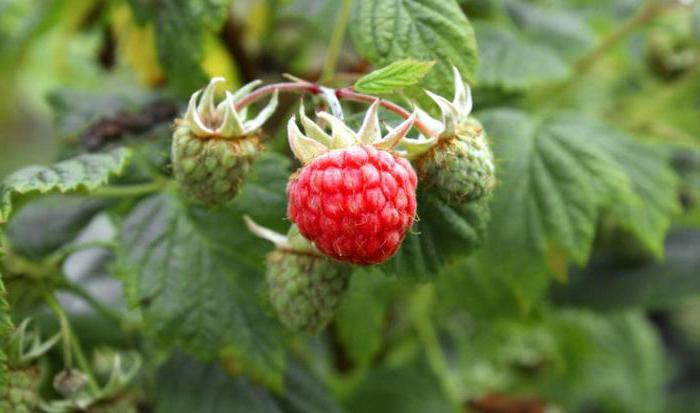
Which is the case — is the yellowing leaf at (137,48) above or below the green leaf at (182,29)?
below

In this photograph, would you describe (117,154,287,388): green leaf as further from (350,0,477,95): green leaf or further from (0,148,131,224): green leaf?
(350,0,477,95): green leaf

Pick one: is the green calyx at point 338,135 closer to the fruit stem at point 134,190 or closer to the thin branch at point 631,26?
the fruit stem at point 134,190

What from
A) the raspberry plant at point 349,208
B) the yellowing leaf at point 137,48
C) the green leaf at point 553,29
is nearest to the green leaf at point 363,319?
the raspberry plant at point 349,208

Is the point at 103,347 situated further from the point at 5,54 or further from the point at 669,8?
the point at 669,8

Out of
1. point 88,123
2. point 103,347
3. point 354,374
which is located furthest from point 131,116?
point 354,374

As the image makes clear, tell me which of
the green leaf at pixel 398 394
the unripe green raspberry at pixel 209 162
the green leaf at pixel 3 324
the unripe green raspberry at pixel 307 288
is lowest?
the green leaf at pixel 398 394

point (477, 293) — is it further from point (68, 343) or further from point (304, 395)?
point (68, 343)

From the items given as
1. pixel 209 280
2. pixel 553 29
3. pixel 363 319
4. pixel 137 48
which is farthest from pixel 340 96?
pixel 137 48

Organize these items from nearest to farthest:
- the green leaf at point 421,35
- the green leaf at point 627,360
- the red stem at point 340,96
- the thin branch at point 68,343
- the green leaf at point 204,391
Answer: the red stem at point 340,96 → the green leaf at point 421,35 → the thin branch at point 68,343 → the green leaf at point 204,391 → the green leaf at point 627,360
